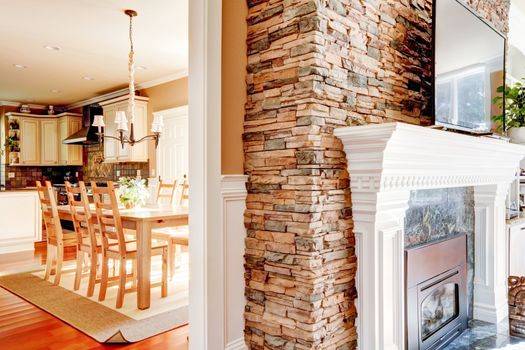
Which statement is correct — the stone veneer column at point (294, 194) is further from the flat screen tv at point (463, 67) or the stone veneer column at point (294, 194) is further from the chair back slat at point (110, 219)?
the chair back slat at point (110, 219)

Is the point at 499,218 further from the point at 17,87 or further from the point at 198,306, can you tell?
the point at 17,87

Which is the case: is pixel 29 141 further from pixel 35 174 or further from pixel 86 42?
pixel 86 42

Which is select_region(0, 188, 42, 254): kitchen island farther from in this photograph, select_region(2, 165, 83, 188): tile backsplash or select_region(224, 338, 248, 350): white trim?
select_region(224, 338, 248, 350): white trim

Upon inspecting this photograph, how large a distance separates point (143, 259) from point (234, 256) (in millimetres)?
1535

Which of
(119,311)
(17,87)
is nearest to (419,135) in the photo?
(119,311)

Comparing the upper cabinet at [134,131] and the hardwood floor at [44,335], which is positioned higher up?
the upper cabinet at [134,131]

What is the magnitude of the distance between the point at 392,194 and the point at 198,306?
1.01 metres

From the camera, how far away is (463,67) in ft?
7.66

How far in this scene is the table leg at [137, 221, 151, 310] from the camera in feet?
9.98

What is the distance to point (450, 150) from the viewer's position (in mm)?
2012

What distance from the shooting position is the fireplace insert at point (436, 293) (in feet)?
6.49

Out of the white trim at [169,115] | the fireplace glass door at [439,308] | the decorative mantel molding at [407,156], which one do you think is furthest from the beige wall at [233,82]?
the white trim at [169,115]

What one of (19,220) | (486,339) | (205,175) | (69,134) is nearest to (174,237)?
(205,175)

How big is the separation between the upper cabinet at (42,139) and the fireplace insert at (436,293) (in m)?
7.58
